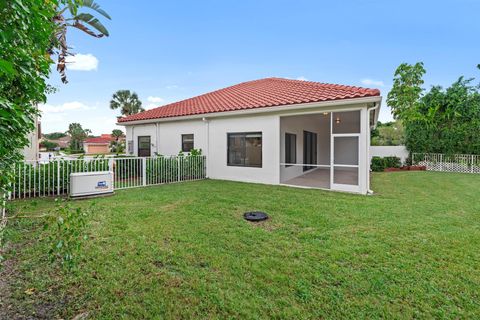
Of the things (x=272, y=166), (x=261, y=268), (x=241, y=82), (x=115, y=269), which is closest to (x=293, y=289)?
(x=261, y=268)

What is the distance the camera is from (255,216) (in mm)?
5320

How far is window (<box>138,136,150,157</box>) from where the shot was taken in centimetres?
1372

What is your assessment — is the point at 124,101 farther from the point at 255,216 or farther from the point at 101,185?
the point at 255,216

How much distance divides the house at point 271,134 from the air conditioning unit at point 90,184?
475 cm

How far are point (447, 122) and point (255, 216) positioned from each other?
62.8 ft

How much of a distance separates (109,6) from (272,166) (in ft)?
26.2

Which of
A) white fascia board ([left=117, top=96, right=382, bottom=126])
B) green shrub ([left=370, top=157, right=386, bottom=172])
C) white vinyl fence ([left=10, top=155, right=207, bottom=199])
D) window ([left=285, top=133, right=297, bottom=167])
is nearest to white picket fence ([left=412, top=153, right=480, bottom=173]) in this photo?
green shrub ([left=370, top=157, right=386, bottom=172])

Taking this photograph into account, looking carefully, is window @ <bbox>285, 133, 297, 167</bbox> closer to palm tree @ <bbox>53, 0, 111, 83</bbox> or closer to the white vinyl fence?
the white vinyl fence

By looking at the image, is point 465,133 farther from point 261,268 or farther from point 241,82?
point 261,268

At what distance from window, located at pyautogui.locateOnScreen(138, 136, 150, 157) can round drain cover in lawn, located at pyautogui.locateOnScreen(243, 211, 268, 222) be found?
32.2ft

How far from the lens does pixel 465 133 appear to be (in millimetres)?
15922

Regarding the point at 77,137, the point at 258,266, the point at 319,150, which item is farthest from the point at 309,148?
the point at 77,137

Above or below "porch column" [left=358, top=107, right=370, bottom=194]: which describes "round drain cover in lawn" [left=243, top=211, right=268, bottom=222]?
below

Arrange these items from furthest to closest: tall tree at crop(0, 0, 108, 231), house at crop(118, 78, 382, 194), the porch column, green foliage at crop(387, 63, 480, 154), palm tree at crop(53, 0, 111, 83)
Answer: green foliage at crop(387, 63, 480, 154), house at crop(118, 78, 382, 194), the porch column, palm tree at crop(53, 0, 111, 83), tall tree at crop(0, 0, 108, 231)
